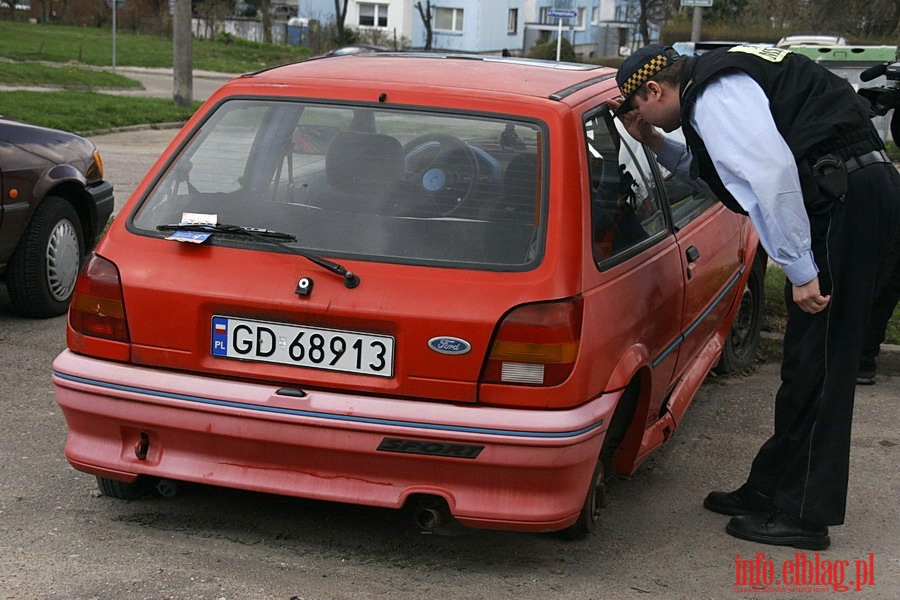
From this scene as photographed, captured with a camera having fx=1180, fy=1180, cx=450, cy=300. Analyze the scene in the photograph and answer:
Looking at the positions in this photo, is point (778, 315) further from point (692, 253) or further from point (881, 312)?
point (692, 253)

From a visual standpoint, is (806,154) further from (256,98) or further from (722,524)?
(256,98)

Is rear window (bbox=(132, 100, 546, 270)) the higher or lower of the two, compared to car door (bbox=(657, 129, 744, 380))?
higher

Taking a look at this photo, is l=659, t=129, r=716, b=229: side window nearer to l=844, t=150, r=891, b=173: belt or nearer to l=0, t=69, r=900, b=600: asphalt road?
l=844, t=150, r=891, b=173: belt

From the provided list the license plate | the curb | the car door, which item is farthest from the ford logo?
the curb

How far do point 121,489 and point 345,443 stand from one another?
110cm

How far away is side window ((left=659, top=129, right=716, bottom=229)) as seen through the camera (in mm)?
4874

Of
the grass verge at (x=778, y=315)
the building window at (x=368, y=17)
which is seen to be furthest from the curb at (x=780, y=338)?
the building window at (x=368, y=17)

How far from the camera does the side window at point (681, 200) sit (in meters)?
4.87

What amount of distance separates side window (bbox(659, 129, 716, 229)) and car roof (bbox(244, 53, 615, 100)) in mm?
483

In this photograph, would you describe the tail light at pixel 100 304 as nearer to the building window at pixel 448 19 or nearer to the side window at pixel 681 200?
the side window at pixel 681 200

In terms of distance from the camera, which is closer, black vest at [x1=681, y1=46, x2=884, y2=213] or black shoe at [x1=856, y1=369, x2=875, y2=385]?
black vest at [x1=681, y1=46, x2=884, y2=213]

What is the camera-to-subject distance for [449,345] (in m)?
3.51

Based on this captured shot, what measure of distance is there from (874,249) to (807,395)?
551mm

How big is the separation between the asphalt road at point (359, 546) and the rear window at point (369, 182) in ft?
3.26
